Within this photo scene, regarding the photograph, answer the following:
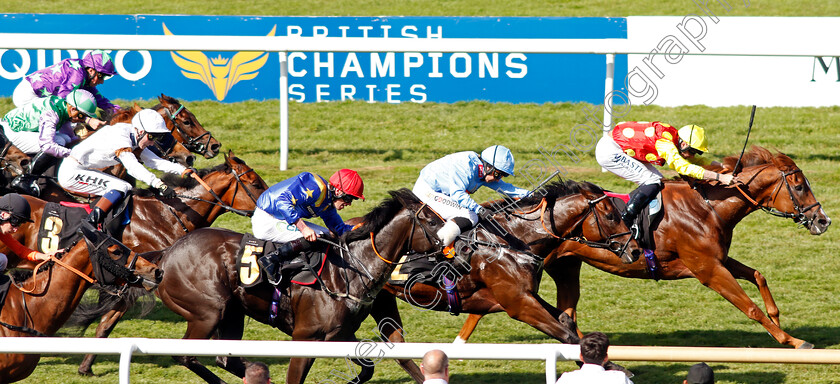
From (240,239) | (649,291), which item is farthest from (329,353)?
(649,291)

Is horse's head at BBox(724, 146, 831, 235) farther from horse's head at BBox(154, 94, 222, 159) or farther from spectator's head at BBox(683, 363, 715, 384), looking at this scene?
horse's head at BBox(154, 94, 222, 159)

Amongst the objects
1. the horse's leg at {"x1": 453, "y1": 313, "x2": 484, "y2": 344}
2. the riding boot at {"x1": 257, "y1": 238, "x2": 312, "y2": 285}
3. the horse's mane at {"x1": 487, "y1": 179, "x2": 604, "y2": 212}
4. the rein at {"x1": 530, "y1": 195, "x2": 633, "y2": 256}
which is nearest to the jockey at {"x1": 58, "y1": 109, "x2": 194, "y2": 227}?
the riding boot at {"x1": 257, "y1": 238, "x2": 312, "y2": 285}

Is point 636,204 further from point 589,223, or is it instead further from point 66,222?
point 66,222

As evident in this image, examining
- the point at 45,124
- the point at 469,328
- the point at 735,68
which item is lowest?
the point at 469,328

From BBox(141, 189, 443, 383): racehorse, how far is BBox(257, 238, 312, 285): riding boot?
0.37ft

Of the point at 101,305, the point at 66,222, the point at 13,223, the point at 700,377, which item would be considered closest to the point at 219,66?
the point at 66,222

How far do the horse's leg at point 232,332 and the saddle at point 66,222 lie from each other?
1343mm

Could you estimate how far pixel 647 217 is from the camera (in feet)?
23.3

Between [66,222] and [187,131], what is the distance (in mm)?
1904

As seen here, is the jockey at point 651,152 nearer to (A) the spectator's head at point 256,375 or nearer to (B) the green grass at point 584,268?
(B) the green grass at point 584,268

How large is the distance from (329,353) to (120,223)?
375cm

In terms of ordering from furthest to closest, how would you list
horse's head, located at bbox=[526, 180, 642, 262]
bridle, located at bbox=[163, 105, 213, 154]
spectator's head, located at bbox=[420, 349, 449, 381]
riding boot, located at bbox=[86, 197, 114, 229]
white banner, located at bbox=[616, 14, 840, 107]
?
white banner, located at bbox=[616, 14, 840, 107] < bridle, located at bbox=[163, 105, 213, 154] < riding boot, located at bbox=[86, 197, 114, 229] < horse's head, located at bbox=[526, 180, 642, 262] < spectator's head, located at bbox=[420, 349, 449, 381]

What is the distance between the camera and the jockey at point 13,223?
18.3 ft

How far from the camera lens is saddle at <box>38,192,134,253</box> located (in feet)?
22.8
